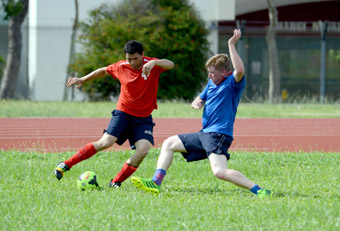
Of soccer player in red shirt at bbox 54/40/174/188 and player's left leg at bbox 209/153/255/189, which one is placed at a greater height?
soccer player in red shirt at bbox 54/40/174/188

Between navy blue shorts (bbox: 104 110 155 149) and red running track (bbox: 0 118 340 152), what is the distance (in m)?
3.48

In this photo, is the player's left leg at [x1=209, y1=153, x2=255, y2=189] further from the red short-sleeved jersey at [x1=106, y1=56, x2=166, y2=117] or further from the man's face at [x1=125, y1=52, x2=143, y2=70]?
the man's face at [x1=125, y1=52, x2=143, y2=70]

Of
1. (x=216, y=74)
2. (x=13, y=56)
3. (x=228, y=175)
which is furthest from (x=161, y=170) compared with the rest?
(x=13, y=56)

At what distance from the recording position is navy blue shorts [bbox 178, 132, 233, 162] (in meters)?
6.27

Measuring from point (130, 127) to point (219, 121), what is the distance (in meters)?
1.19

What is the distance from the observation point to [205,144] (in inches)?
250

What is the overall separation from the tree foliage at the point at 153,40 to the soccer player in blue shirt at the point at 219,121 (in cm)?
1890

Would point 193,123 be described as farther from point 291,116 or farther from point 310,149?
point 310,149

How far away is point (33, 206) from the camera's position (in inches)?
224

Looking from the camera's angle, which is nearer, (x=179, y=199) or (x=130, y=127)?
(x=179, y=199)

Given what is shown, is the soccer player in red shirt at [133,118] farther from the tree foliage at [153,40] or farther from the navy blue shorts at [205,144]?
the tree foliage at [153,40]

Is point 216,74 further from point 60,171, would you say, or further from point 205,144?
point 60,171

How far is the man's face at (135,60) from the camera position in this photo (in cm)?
685

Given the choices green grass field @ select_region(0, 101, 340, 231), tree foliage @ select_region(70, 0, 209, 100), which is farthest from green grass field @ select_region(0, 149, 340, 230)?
tree foliage @ select_region(70, 0, 209, 100)
